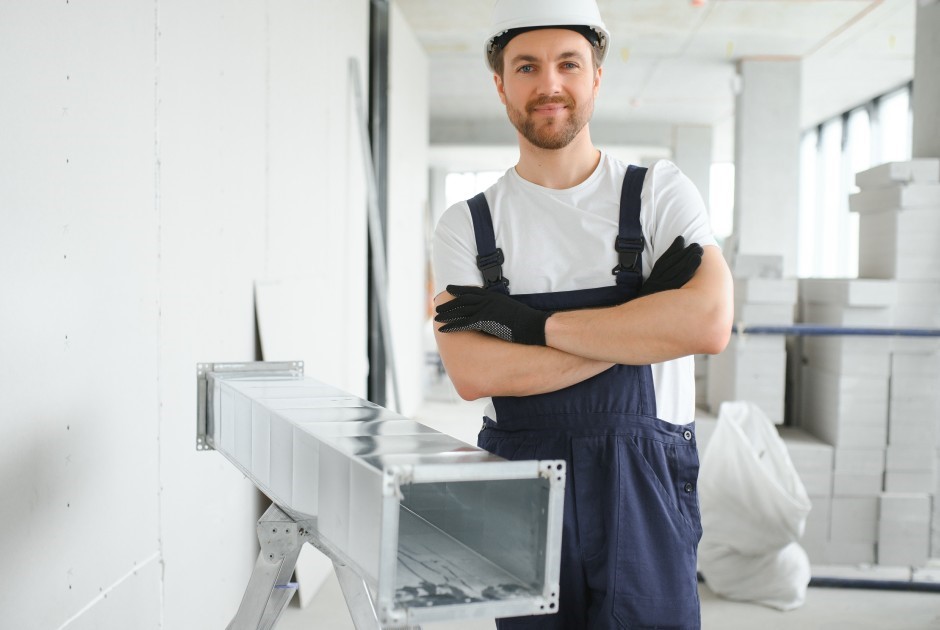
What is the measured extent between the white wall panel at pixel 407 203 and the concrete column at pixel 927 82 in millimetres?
3198

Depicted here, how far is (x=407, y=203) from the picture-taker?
7.14m

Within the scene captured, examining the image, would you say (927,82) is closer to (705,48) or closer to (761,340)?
(761,340)

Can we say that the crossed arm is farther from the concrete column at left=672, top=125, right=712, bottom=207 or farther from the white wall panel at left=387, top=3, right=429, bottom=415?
the concrete column at left=672, top=125, right=712, bottom=207

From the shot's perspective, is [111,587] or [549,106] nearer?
[549,106]

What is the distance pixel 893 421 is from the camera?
3.97 metres

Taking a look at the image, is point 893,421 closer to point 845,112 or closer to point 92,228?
point 92,228

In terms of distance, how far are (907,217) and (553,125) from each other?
10.1ft

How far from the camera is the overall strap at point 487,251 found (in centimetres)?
152

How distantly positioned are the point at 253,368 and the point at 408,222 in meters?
5.51

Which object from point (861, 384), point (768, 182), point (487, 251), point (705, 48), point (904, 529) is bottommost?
point (904, 529)

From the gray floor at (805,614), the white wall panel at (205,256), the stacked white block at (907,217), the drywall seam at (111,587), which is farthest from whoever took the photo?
the stacked white block at (907,217)

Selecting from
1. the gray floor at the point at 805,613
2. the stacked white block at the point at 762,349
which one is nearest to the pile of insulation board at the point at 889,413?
the stacked white block at the point at 762,349

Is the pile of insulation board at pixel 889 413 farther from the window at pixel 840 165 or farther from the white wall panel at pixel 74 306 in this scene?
the window at pixel 840 165

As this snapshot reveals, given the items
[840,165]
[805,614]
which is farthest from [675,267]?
[840,165]
